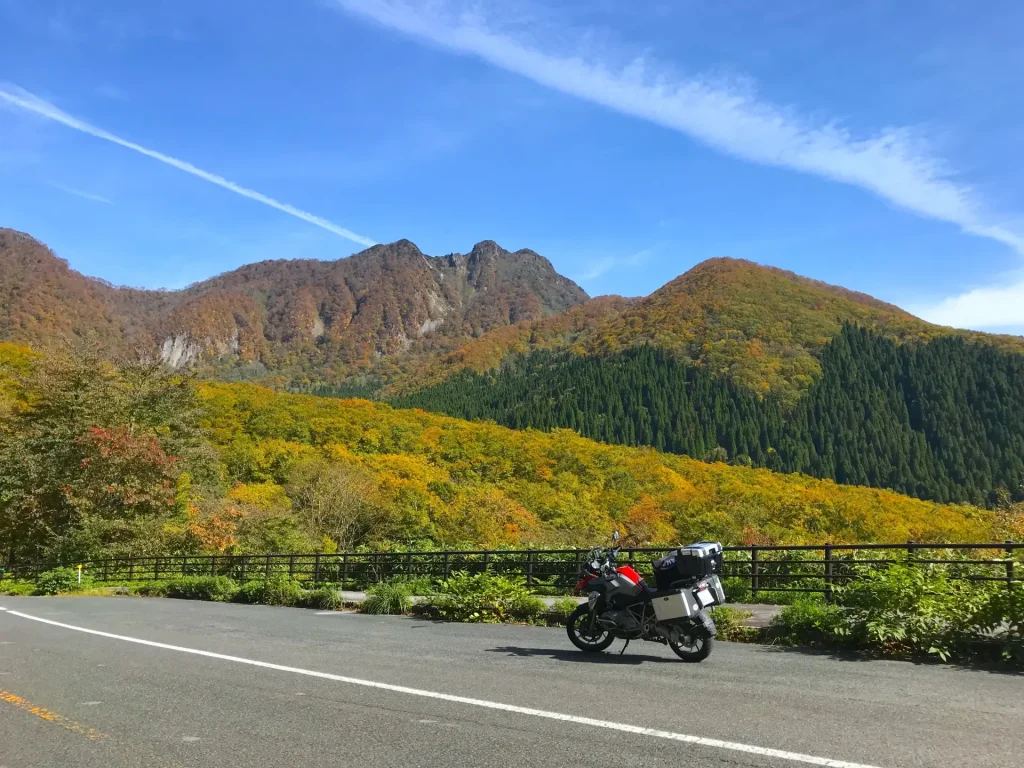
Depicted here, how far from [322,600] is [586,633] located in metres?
9.80

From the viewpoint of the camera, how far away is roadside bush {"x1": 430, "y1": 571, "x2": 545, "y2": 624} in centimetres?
1245

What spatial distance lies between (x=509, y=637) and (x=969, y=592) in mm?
5853

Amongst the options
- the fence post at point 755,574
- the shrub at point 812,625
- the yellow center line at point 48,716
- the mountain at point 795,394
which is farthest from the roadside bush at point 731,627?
the mountain at point 795,394

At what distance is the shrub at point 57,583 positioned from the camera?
26.1 meters

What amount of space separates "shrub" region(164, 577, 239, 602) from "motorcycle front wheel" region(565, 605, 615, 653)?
43.8 feet

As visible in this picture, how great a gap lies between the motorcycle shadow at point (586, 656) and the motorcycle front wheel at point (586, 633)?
0.09m

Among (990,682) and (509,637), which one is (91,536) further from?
(990,682)

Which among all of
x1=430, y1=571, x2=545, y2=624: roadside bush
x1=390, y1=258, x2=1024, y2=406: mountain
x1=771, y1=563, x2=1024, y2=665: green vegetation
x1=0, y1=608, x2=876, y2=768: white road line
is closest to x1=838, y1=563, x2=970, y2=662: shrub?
x1=771, y1=563, x2=1024, y2=665: green vegetation

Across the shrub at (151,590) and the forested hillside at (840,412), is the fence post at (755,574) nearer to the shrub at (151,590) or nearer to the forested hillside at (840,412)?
the shrub at (151,590)

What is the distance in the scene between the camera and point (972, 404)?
5679 inches

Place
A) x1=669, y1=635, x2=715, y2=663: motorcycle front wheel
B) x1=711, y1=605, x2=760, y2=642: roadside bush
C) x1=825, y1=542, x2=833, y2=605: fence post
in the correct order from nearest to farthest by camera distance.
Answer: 1. x1=669, y1=635, x2=715, y2=663: motorcycle front wheel
2. x1=711, y1=605, x2=760, y2=642: roadside bush
3. x1=825, y1=542, x2=833, y2=605: fence post

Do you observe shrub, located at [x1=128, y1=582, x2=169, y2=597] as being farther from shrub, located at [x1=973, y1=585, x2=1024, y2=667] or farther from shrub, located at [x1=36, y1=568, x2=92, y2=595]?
shrub, located at [x1=973, y1=585, x2=1024, y2=667]

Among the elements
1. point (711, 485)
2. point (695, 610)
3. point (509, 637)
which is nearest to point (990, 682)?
point (695, 610)

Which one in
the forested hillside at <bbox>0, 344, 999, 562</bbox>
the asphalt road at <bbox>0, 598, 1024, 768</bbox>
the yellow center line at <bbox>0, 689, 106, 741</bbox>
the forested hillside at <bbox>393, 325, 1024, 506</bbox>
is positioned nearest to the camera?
the asphalt road at <bbox>0, 598, 1024, 768</bbox>
